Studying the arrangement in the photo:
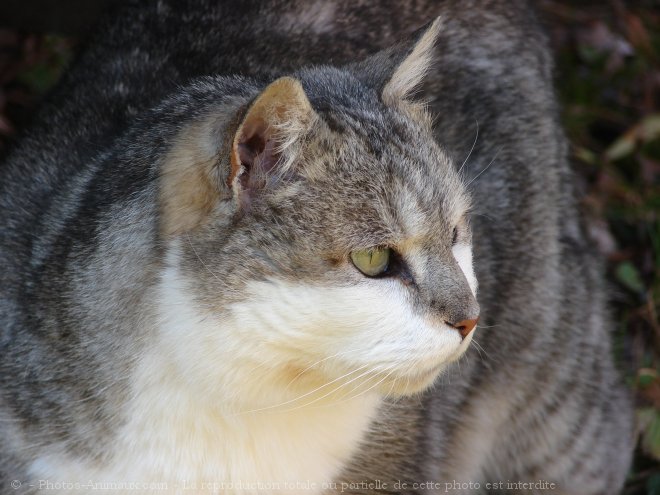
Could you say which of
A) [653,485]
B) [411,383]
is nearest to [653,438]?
[653,485]

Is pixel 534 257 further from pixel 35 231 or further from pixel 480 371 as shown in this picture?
pixel 35 231

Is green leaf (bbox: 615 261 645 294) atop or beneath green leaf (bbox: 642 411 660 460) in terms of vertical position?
atop

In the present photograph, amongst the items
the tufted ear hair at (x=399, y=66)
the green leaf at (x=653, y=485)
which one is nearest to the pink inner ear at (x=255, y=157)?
the tufted ear hair at (x=399, y=66)

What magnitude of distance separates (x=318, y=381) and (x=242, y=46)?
137cm

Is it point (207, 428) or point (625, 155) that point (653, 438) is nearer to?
point (625, 155)

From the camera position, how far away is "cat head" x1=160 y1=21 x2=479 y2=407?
7.54ft

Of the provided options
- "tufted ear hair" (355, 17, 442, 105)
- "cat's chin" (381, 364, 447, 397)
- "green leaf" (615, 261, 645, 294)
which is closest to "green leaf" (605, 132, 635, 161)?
"green leaf" (615, 261, 645, 294)

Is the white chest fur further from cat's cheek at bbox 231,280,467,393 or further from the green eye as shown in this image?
the green eye

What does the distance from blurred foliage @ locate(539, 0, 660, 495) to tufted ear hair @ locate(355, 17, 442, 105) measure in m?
1.91

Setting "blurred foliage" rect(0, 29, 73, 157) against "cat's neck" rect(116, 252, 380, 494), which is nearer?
"cat's neck" rect(116, 252, 380, 494)

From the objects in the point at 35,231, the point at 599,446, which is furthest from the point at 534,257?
the point at 35,231

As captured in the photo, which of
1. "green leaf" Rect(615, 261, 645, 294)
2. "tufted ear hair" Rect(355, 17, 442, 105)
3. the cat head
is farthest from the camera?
"green leaf" Rect(615, 261, 645, 294)

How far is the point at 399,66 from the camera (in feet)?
8.73

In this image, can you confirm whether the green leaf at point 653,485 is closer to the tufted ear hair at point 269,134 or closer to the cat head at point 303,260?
the cat head at point 303,260
